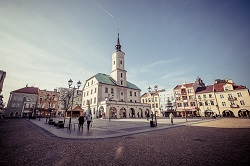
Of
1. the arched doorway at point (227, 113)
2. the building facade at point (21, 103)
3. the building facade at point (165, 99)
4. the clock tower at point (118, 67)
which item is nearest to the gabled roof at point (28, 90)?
the building facade at point (21, 103)

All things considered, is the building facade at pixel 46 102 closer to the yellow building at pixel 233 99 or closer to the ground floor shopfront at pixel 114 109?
the ground floor shopfront at pixel 114 109

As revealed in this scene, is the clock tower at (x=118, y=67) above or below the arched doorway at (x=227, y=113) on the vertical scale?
above

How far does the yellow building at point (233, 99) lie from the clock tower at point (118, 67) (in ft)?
125

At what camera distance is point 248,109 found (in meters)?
37.1

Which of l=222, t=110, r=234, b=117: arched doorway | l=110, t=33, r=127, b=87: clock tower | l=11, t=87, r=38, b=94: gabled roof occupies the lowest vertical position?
l=222, t=110, r=234, b=117: arched doorway

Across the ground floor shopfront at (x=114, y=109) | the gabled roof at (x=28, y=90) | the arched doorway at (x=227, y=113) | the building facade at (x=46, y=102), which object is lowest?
the arched doorway at (x=227, y=113)

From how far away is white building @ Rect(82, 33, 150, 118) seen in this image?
34.6 meters

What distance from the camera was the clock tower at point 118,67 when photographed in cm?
4375

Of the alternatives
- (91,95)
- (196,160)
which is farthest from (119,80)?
(196,160)

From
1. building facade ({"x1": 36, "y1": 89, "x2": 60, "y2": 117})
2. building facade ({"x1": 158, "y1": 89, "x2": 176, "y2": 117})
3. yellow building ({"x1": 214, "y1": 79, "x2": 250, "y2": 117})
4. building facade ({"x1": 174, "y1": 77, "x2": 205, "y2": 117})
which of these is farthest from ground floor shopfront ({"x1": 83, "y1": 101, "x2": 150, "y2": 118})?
yellow building ({"x1": 214, "y1": 79, "x2": 250, "y2": 117})

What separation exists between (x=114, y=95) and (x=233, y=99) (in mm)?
42966

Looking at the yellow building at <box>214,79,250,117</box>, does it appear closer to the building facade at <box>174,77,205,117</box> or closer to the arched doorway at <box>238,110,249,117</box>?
the arched doorway at <box>238,110,249,117</box>

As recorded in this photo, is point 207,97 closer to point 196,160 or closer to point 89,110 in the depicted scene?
point 89,110

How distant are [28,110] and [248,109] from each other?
86041 mm
